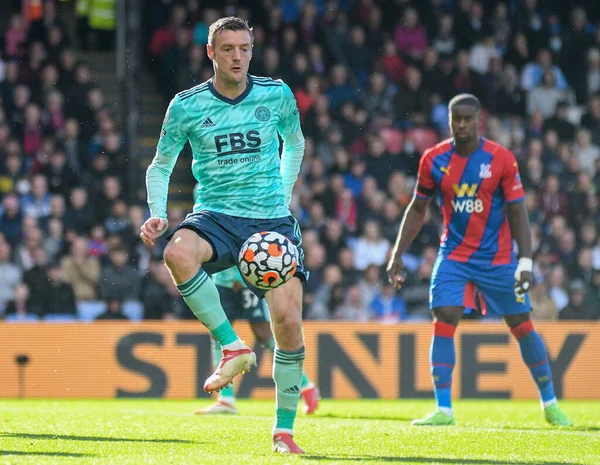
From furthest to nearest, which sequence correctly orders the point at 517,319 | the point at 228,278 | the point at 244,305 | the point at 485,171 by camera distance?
the point at 244,305, the point at 228,278, the point at 517,319, the point at 485,171

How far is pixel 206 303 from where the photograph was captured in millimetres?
6266

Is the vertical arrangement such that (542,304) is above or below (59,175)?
below

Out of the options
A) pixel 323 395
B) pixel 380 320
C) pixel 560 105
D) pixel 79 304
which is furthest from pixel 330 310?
pixel 560 105

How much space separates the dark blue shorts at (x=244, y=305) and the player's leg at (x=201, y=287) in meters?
3.56

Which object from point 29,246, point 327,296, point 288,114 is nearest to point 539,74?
point 327,296

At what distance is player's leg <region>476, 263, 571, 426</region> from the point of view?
8.61m

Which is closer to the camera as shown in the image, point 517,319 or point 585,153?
point 517,319

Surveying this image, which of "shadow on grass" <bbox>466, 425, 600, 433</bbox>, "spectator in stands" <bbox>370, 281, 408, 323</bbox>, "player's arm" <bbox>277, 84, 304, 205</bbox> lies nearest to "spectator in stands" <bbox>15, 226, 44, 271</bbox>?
"spectator in stands" <bbox>370, 281, 408, 323</bbox>

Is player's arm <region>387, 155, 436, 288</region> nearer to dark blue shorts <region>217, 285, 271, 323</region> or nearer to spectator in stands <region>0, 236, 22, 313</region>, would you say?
dark blue shorts <region>217, 285, 271, 323</region>

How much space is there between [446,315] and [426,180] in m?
1.00

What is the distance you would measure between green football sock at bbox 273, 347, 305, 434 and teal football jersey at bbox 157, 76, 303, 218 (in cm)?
78

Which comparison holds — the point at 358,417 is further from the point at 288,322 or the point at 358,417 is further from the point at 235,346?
the point at 235,346

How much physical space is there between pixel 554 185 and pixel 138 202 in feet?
18.2

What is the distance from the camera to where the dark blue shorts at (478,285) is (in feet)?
28.1
